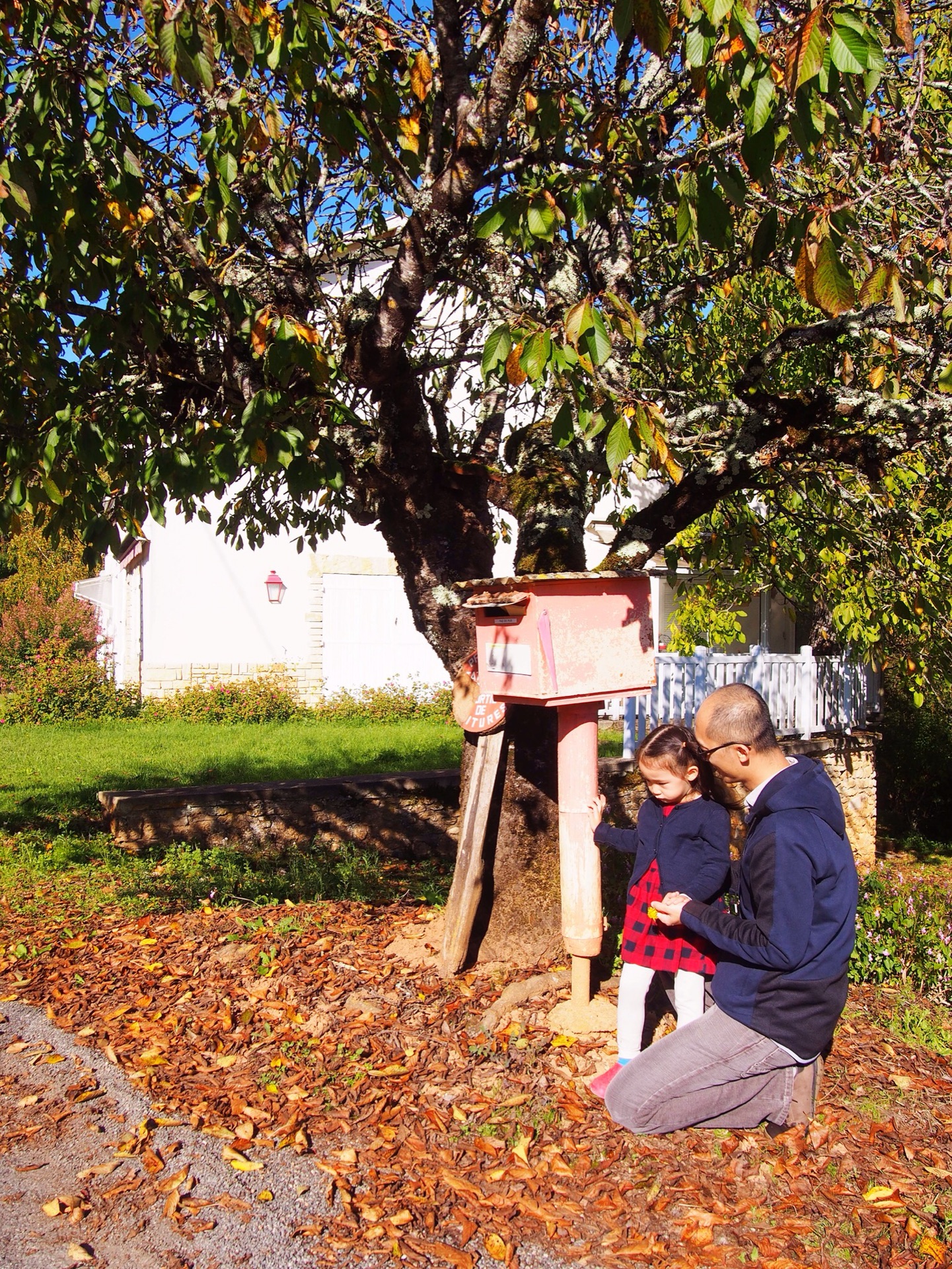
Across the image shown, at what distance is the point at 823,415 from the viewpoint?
4582 mm

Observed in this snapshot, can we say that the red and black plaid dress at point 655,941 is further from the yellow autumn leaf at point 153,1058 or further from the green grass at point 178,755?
the green grass at point 178,755

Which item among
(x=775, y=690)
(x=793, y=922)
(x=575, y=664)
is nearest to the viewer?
(x=793, y=922)

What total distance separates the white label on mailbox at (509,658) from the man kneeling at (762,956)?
78 centimetres

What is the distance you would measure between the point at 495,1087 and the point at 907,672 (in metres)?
6.26

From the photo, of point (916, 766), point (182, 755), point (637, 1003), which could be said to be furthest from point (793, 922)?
point (916, 766)

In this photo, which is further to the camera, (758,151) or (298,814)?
(298,814)

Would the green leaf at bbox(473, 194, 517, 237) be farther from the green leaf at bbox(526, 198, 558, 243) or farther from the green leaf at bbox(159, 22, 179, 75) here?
the green leaf at bbox(159, 22, 179, 75)

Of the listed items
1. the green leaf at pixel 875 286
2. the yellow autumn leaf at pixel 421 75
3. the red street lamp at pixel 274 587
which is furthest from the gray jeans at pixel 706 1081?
the red street lamp at pixel 274 587

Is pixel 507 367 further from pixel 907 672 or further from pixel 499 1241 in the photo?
pixel 907 672

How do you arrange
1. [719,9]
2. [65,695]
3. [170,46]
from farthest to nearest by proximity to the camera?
[65,695] < [170,46] < [719,9]

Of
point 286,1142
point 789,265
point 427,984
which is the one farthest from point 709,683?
point 286,1142

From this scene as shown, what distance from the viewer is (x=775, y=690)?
10461mm

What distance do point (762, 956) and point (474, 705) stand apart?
2016 millimetres

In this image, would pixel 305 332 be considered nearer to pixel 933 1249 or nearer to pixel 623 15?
pixel 623 15
